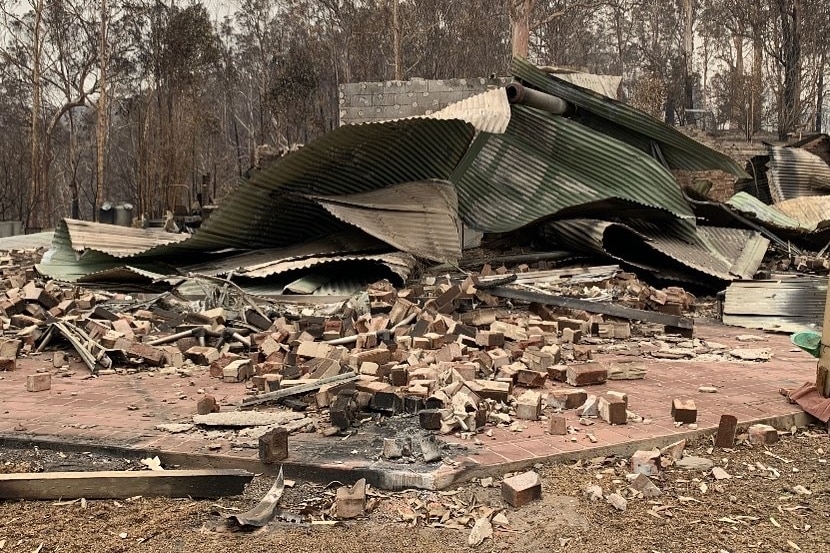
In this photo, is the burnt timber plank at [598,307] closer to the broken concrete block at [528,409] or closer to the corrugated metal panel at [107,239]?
the broken concrete block at [528,409]

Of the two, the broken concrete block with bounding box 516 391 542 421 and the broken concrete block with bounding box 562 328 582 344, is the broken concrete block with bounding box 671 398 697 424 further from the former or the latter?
the broken concrete block with bounding box 562 328 582 344

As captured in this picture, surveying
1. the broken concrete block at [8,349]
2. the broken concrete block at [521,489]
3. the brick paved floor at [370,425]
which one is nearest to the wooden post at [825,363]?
the brick paved floor at [370,425]

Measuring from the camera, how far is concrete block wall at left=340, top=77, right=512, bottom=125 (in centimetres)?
1280

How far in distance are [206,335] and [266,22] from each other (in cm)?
3136

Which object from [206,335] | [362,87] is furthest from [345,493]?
[362,87]

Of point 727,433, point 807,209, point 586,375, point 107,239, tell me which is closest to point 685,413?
point 727,433

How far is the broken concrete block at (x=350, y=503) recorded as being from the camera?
292cm

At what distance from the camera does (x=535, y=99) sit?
9953mm

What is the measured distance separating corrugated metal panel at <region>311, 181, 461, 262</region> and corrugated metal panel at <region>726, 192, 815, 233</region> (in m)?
4.73

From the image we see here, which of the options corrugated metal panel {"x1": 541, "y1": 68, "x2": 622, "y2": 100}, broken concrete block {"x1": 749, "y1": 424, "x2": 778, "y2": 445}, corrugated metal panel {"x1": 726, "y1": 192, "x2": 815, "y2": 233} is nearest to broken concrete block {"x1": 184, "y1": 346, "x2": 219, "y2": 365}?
broken concrete block {"x1": 749, "y1": 424, "x2": 778, "y2": 445}

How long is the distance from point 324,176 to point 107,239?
3.04m

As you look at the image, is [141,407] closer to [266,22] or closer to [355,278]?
[355,278]

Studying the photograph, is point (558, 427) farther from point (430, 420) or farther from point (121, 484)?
point (121, 484)

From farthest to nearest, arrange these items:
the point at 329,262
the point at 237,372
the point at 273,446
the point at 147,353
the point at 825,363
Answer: the point at 329,262 → the point at 147,353 → the point at 237,372 → the point at 825,363 → the point at 273,446
